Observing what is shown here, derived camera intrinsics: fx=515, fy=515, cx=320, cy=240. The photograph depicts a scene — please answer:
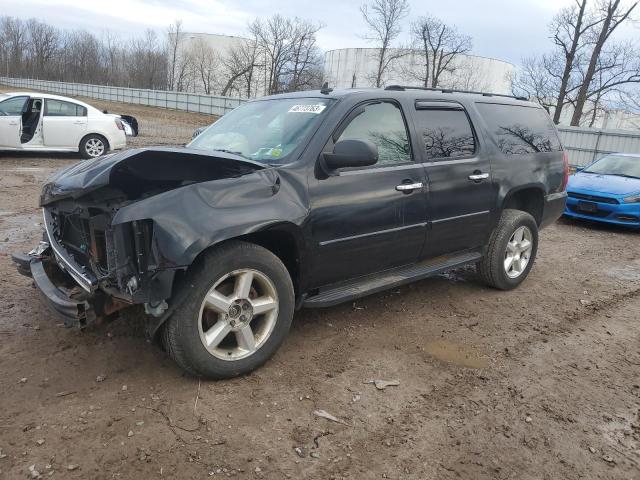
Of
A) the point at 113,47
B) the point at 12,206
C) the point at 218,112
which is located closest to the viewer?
the point at 12,206

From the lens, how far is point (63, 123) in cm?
1257

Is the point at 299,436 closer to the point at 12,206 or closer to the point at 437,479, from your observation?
the point at 437,479

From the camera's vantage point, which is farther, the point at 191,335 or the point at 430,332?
the point at 430,332

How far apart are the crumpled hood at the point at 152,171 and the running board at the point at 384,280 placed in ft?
3.43

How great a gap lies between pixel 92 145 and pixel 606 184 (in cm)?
1179

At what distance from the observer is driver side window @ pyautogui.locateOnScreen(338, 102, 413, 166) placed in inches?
152

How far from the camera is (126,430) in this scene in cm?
271

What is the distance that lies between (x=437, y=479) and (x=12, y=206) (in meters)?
7.45

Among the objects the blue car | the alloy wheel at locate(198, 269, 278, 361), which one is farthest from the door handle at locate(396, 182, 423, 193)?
the blue car

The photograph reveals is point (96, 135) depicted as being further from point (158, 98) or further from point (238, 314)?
point (158, 98)

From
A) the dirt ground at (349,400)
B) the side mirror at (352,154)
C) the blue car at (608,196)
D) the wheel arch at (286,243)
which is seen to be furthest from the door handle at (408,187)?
the blue car at (608,196)

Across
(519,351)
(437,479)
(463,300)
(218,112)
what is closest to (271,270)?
(437,479)

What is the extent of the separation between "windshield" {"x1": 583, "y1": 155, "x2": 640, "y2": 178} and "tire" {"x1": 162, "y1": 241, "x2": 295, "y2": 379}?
9.08 m

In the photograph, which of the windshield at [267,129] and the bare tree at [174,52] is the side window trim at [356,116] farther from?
the bare tree at [174,52]
